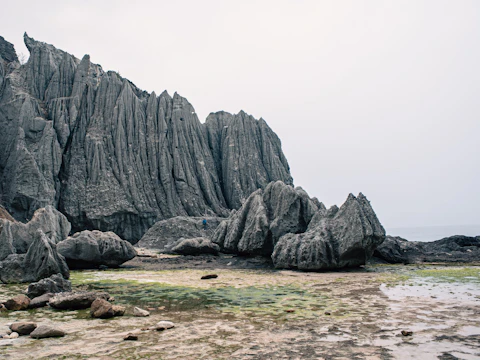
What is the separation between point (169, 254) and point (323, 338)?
27860 mm

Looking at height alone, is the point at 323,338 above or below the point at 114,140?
below

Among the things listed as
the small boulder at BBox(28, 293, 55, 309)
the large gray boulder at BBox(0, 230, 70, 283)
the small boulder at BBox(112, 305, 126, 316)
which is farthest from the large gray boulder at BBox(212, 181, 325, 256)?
the small boulder at BBox(112, 305, 126, 316)

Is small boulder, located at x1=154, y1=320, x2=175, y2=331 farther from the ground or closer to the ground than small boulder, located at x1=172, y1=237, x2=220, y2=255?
closer to the ground

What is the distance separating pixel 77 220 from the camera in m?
47.3

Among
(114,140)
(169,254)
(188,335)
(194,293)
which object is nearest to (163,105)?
(114,140)

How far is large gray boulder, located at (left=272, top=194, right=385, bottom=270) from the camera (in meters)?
19.9

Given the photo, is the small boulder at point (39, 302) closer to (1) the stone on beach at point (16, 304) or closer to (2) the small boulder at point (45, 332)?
(1) the stone on beach at point (16, 304)

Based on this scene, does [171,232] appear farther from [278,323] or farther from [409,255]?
[278,323]

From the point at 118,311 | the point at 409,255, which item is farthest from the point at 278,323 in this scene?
the point at 409,255

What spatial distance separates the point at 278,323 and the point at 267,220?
17.0 meters

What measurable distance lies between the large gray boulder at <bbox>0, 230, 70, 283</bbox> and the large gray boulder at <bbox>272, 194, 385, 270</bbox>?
11.7 metres

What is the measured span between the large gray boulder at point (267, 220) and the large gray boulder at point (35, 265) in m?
11.8

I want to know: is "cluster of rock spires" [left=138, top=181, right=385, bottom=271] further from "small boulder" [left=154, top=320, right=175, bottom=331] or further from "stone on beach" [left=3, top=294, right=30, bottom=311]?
"stone on beach" [left=3, top=294, right=30, bottom=311]

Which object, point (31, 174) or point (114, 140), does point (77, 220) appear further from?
point (114, 140)
